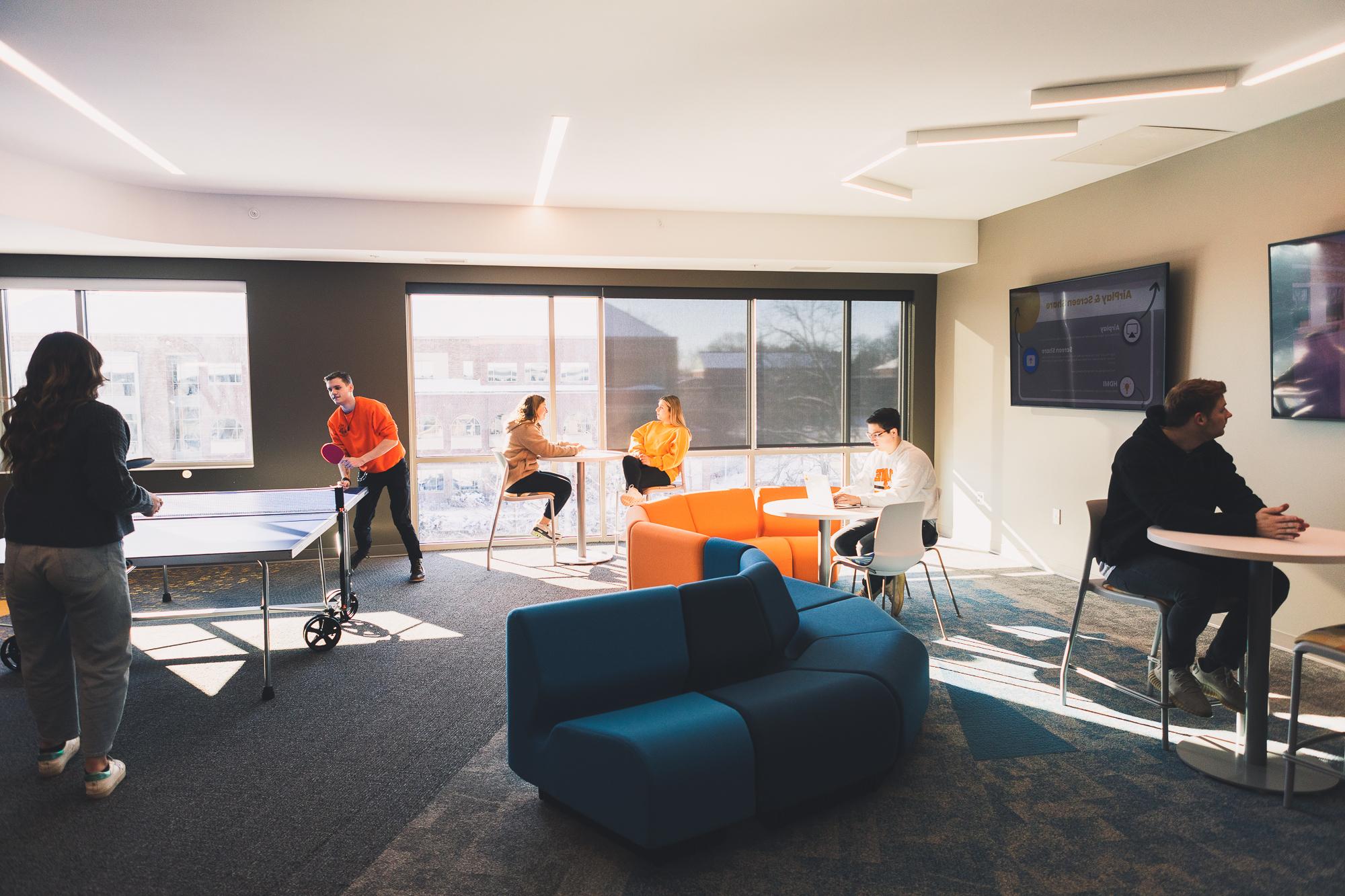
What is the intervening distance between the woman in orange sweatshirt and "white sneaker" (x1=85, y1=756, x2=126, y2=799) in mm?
4147

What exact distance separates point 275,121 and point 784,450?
5.23 metres

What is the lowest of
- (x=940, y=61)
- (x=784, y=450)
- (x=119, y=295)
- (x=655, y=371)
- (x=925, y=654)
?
(x=925, y=654)

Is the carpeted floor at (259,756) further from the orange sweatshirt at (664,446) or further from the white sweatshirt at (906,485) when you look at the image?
the white sweatshirt at (906,485)

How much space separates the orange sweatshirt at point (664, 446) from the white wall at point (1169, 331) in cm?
281

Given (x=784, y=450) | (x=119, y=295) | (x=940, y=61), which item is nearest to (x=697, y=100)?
(x=940, y=61)

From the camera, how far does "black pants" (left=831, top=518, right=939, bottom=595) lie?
5105mm

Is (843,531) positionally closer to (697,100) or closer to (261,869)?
(697,100)

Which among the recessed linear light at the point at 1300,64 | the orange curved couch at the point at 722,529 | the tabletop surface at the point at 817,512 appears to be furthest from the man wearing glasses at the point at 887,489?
the recessed linear light at the point at 1300,64

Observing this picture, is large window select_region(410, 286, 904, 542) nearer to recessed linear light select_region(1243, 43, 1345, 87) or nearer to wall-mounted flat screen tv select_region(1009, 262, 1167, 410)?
wall-mounted flat screen tv select_region(1009, 262, 1167, 410)

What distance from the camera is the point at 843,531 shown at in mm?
5281

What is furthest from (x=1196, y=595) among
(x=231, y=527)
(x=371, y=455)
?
(x=371, y=455)

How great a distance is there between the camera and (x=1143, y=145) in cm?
502

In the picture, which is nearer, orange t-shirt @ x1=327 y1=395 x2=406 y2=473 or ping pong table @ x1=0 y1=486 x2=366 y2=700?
ping pong table @ x1=0 y1=486 x2=366 y2=700

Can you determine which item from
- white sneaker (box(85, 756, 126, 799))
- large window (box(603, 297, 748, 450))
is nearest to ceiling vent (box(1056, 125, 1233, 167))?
large window (box(603, 297, 748, 450))
